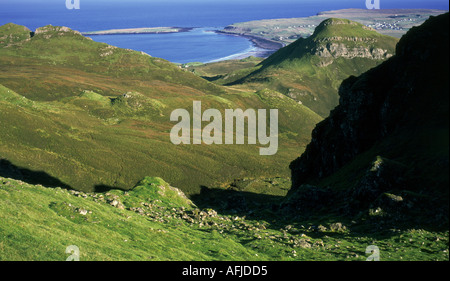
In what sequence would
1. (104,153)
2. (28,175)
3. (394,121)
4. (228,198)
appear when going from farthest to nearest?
(104,153), (28,175), (228,198), (394,121)

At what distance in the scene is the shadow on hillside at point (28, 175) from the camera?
111m

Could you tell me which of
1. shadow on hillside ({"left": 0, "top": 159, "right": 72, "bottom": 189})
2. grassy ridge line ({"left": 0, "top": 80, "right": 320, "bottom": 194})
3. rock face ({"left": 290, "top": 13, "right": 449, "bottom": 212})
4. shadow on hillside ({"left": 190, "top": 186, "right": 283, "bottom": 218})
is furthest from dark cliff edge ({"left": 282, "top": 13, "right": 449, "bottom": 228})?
shadow on hillside ({"left": 0, "top": 159, "right": 72, "bottom": 189})

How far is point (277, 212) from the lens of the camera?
220ft

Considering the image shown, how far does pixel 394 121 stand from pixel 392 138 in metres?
3.65

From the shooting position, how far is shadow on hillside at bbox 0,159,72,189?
111 meters

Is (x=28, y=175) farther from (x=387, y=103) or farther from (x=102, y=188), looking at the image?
(x=387, y=103)

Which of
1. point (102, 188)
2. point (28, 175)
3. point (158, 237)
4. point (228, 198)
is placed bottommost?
point (102, 188)

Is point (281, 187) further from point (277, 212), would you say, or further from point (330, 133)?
point (277, 212)

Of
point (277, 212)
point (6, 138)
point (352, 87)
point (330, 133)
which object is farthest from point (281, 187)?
point (6, 138)

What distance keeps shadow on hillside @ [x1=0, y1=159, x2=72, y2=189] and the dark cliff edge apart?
80.1 m

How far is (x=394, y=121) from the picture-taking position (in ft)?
220

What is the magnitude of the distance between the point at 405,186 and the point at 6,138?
460 ft

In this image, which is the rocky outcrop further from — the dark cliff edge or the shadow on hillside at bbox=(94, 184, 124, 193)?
the shadow on hillside at bbox=(94, 184, 124, 193)

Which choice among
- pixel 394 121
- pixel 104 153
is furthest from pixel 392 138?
pixel 104 153
